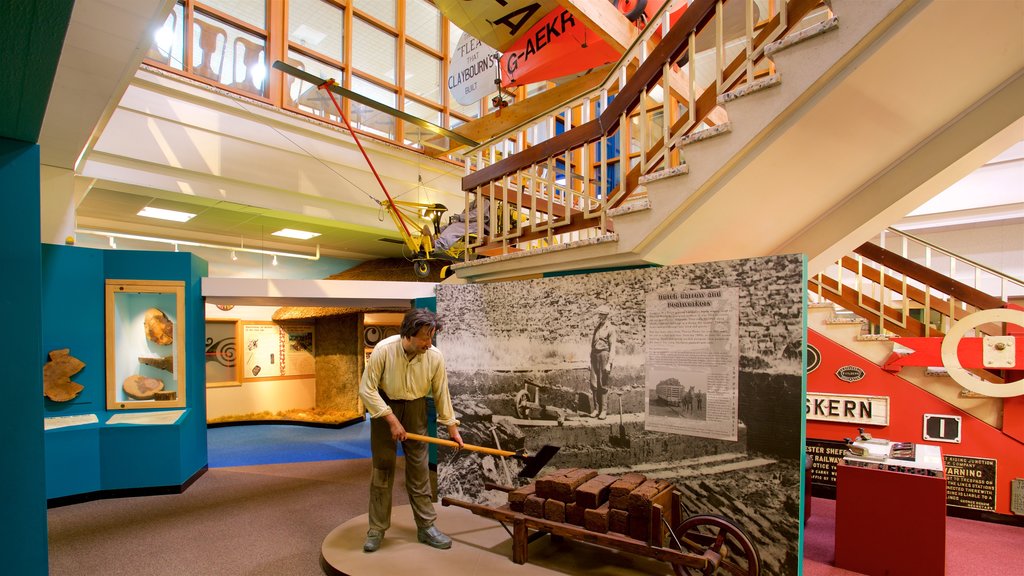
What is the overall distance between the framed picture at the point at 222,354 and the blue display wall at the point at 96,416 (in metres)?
3.56

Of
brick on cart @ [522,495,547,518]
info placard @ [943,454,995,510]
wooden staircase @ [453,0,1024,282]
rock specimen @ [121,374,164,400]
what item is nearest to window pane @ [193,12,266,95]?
rock specimen @ [121,374,164,400]

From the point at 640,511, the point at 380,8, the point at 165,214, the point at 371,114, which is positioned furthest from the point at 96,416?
the point at 380,8

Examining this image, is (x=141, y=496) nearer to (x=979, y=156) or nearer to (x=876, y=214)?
(x=876, y=214)

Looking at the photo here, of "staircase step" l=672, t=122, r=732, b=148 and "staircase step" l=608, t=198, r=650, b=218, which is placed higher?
"staircase step" l=672, t=122, r=732, b=148

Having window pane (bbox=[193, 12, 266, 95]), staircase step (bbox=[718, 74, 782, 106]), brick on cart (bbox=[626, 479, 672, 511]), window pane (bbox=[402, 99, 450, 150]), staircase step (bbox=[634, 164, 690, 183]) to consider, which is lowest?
brick on cart (bbox=[626, 479, 672, 511])

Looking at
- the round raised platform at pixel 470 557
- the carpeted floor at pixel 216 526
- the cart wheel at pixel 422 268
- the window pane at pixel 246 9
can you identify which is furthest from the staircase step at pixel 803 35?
the window pane at pixel 246 9

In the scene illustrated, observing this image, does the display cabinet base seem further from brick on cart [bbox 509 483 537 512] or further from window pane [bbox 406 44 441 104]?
window pane [bbox 406 44 441 104]

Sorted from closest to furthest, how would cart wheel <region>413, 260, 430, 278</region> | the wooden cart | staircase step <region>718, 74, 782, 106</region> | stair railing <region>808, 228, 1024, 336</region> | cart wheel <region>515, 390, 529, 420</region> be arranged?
staircase step <region>718, 74, 782, 106</region>
the wooden cart
cart wheel <region>515, 390, 529, 420</region>
stair railing <region>808, 228, 1024, 336</region>
cart wheel <region>413, 260, 430, 278</region>

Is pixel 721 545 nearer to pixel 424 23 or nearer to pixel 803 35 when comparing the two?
pixel 803 35

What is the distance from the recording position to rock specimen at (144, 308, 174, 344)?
18.5 feet

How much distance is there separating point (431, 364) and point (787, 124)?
2792 millimetres

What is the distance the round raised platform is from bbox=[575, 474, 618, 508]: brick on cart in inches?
19.2

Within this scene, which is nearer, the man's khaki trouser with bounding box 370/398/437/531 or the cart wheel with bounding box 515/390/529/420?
the man's khaki trouser with bounding box 370/398/437/531

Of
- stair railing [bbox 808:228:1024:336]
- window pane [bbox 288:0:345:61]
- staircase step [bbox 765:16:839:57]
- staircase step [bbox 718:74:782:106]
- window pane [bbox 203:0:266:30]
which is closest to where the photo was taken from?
staircase step [bbox 765:16:839:57]
